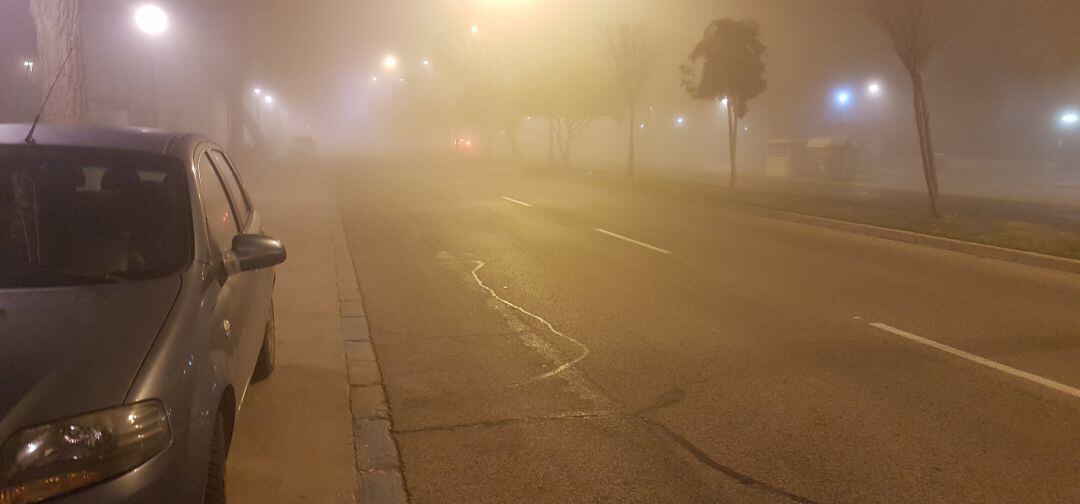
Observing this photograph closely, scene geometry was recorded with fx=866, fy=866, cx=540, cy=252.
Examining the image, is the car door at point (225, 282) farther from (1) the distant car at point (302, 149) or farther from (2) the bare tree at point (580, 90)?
(1) the distant car at point (302, 149)

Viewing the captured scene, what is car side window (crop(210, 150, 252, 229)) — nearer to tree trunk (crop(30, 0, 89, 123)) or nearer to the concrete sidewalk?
the concrete sidewalk

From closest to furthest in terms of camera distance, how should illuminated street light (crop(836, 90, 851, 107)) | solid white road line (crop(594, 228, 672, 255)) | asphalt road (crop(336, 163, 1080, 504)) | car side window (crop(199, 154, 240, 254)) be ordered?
car side window (crop(199, 154, 240, 254)), asphalt road (crop(336, 163, 1080, 504)), solid white road line (crop(594, 228, 672, 255)), illuminated street light (crop(836, 90, 851, 107))

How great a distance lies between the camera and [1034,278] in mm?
11016

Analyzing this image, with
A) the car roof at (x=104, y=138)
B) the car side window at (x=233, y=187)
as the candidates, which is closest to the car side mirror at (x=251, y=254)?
the car roof at (x=104, y=138)

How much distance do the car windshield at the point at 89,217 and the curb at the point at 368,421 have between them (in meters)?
1.57

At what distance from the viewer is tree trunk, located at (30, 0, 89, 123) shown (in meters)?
10.5

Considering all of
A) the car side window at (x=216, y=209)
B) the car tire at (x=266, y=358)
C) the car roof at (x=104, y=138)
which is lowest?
the car tire at (x=266, y=358)

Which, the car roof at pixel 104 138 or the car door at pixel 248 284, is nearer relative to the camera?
the car roof at pixel 104 138

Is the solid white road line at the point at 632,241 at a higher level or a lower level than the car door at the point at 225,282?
lower

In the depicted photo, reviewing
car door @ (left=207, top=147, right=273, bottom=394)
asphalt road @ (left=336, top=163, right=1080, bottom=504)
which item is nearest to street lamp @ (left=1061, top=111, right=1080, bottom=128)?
asphalt road @ (left=336, top=163, right=1080, bottom=504)

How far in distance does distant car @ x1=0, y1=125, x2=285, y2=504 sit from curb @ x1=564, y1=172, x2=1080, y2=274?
10928mm

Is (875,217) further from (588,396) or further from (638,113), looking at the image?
(638,113)

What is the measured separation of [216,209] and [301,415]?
1.54m

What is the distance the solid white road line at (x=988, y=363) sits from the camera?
6.20 m
